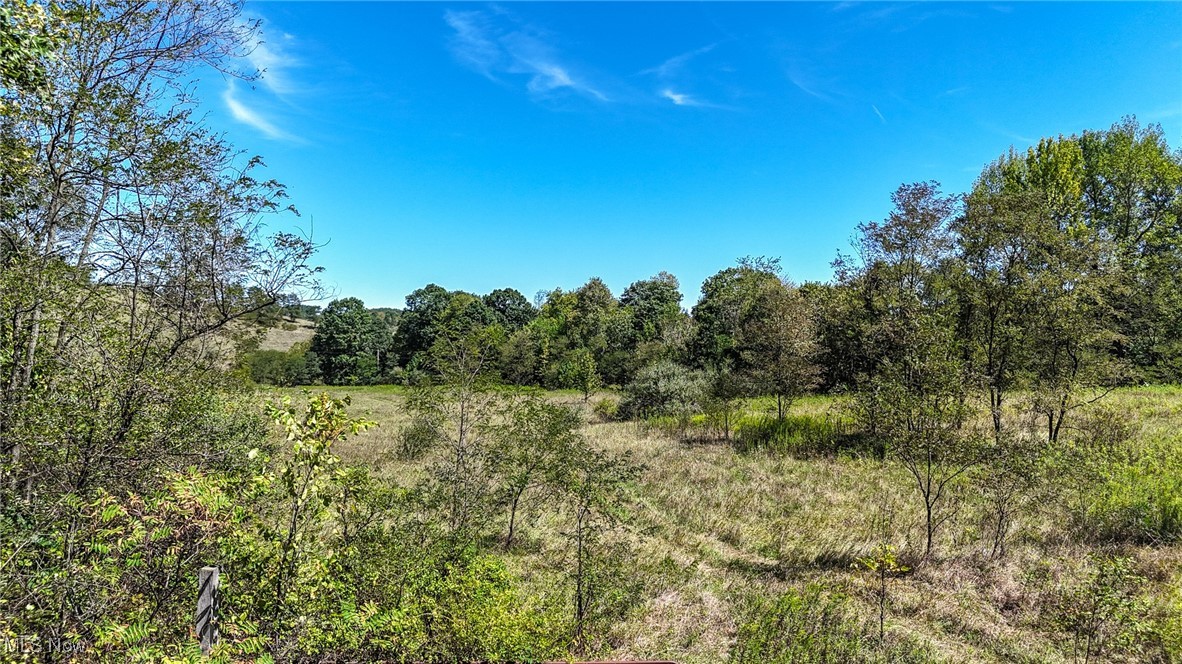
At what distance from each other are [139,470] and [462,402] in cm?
455

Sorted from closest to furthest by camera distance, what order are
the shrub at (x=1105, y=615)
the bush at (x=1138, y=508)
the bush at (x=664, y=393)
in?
the shrub at (x=1105, y=615)
the bush at (x=1138, y=508)
the bush at (x=664, y=393)

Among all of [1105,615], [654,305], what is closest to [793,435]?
[1105,615]

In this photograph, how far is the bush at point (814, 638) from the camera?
529cm

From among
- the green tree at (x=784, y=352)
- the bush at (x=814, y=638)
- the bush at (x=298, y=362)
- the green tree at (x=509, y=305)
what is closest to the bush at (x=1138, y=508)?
the bush at (x=814, y=638)

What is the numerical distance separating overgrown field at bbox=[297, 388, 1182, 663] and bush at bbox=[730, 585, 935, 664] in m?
0.02

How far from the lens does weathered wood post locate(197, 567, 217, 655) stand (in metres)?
3.06

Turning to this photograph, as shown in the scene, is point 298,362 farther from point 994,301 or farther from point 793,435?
point 994,301

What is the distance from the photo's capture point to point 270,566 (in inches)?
Answer: 140

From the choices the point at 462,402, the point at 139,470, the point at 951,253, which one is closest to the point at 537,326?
the point at 951,253

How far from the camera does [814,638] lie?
5586 mm

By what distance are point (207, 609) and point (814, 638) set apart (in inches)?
222

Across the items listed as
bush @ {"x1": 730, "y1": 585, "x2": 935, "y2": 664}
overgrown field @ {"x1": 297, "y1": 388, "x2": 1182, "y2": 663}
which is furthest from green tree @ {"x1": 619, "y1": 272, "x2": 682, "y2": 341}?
bush @ {"x1": 730, "y1": 585, "x2": 935, "y2": 664}

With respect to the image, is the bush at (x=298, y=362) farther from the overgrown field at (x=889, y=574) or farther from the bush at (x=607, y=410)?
the overgrown field at (x=889, y=574)

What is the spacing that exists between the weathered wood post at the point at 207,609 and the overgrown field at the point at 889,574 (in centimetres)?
382
